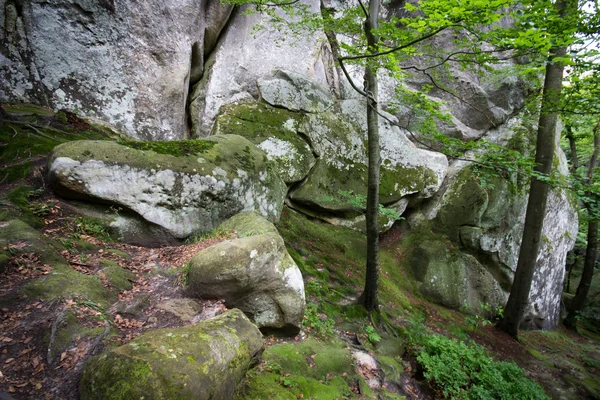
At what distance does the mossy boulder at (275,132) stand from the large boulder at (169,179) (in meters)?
2.51

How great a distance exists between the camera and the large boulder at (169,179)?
4902 mm

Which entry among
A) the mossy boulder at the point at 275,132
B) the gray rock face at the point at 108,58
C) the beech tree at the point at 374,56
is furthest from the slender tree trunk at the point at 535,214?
the gray rock face at the point at 108,58

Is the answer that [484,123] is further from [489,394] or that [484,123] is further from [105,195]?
[105,195]

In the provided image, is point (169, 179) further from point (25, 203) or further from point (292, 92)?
point (292, 92)

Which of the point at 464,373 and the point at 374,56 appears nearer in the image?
the point at 374,56

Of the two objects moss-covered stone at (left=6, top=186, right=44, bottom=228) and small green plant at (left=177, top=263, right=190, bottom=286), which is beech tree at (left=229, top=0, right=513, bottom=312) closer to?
small green plant at (left=177, top=263, right=190, bottom=286)

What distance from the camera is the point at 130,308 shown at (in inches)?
143

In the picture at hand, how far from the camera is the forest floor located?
106 inches

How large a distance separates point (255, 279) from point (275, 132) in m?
6.42

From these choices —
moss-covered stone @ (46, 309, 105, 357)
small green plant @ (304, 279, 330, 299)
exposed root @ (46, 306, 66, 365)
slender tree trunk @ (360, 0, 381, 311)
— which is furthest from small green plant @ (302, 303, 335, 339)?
exposed root @ (46, 306, 66, 365)

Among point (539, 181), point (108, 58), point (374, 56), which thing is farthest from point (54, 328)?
point (539, 181)

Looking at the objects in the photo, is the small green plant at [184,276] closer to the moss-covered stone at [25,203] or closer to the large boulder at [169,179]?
the large boulder at [169,179]

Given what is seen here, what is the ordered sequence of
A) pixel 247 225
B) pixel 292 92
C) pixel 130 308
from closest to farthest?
1. pixel 130 308
2. pixel 247 225
3. pixel 292 92

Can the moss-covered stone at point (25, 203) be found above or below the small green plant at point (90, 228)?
above
